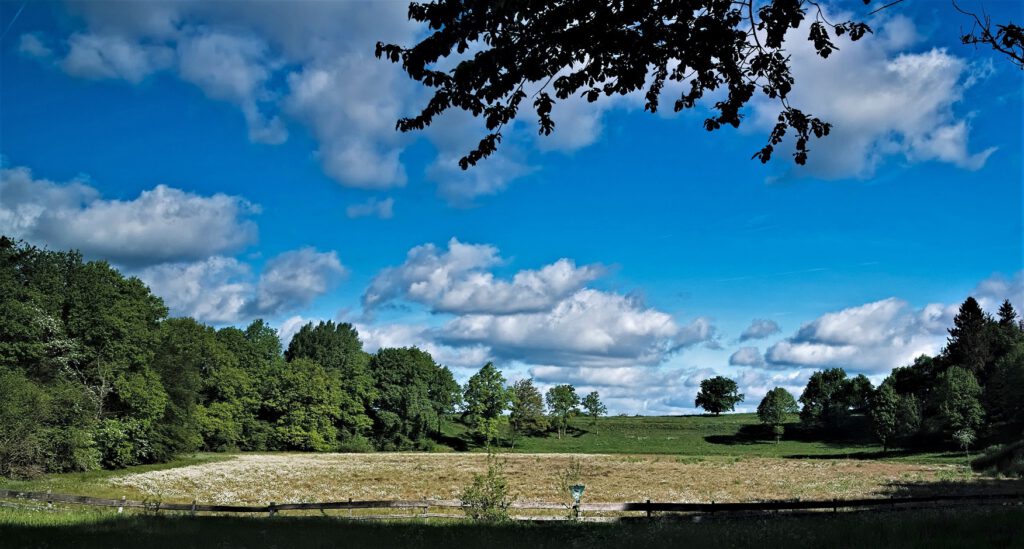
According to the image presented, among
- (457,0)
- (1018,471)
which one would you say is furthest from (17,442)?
(1018,471)

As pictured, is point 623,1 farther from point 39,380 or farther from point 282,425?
point 282,425

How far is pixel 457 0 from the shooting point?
25.9ft

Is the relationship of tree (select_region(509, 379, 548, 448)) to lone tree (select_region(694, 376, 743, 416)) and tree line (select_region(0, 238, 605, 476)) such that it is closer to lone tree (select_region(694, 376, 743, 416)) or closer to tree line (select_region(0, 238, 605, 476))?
tree line (select_region(0, 238, 605, 476))

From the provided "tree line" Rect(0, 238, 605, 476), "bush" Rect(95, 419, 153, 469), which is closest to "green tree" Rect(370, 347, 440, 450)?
"tree line" Rect(0, 238, 605, 476)

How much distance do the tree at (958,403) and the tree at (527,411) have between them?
214 feet

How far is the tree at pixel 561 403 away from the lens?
134 metres

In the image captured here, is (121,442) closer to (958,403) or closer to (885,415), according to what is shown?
(885,415)

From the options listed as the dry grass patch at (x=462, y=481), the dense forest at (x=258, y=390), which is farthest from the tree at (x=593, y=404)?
the dry grass patch at (x=462, y=481)

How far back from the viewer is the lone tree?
17075 cm

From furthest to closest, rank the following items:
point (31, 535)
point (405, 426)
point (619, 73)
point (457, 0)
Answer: point (405, 426) < point (31, 535) < point (619, 73) < point (457, 0)

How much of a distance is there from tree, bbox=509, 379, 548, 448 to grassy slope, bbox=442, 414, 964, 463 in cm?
266

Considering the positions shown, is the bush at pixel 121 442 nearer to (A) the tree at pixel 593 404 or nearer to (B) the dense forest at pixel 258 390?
(B) the dense forest at pixel 258 390

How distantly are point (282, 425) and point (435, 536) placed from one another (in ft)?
278

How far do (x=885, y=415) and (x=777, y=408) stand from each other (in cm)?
2995
